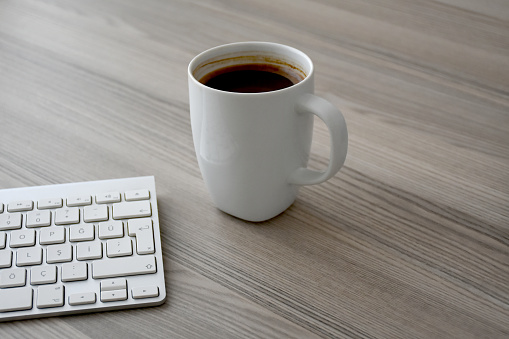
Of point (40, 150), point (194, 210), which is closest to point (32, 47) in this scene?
point (40, 150)

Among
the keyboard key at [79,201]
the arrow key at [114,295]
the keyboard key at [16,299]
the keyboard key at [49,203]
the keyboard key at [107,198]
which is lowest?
the keyboard key at [16,299]

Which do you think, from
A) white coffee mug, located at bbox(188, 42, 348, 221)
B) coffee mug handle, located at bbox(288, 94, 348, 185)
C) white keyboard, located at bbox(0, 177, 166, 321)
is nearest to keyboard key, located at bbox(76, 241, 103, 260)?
white keyboard, located at bbox(0, 177, 166, 321)

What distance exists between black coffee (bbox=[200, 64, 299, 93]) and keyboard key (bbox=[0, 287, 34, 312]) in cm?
26

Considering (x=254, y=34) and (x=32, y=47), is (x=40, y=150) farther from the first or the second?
(x=254, y=34)

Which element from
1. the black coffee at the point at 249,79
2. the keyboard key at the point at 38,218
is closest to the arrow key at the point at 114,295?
the keyboard key at the point at 38,218

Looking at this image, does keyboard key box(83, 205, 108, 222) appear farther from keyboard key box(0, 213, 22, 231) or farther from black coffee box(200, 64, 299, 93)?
black coffee box(200, 64, 299, 93)

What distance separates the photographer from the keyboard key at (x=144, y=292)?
0.53m

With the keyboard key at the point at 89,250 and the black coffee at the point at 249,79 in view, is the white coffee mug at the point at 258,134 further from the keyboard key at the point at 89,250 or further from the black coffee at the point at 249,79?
the keyboard key at the point at 89,250

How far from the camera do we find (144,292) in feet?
1.73

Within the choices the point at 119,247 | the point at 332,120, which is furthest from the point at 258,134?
the point at 119,247

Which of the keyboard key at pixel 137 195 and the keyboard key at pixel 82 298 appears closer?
the keyboard key at pixel 82 298

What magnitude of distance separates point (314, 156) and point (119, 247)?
27 cm

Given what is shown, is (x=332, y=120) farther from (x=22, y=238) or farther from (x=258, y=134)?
(x=22, y=238)

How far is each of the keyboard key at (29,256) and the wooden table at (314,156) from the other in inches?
2.4
